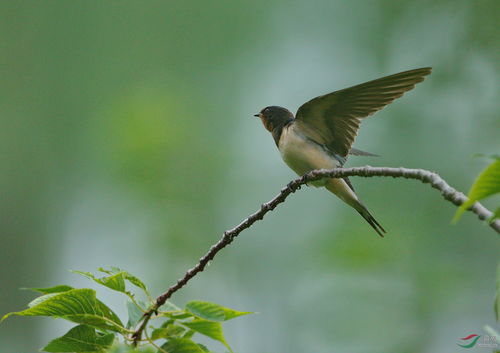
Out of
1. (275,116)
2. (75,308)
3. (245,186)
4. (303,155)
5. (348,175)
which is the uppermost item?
(245,186)

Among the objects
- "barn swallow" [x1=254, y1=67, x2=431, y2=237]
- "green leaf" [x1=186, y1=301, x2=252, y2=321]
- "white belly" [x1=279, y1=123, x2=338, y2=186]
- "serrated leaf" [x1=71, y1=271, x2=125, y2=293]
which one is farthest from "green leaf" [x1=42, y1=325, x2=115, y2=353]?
"white belly" [x1=279, y1=123, x2=338, y2=186]

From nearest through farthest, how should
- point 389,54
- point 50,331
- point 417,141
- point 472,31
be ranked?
point 50,331 → point 472,31 → point 417,141 → point 389,54

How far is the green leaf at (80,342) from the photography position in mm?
2014

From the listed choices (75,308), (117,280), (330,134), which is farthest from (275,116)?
(75,308)

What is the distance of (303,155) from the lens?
16.2 feet

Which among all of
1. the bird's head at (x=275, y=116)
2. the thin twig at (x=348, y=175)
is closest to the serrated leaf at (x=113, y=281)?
the thin twig at (x=348, y=175)

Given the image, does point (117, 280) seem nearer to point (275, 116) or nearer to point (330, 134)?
point (330, 134)

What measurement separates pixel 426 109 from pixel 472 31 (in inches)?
81.4

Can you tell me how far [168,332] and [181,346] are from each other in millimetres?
122

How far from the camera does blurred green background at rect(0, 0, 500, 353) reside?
11.0 meters

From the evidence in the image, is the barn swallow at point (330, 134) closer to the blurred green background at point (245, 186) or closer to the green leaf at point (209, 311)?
the green leaf at point (209, 311)

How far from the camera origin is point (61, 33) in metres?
18.8

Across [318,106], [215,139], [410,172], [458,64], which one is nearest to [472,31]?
[458,64]

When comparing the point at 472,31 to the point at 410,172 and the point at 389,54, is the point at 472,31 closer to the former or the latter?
the point at 389,54
